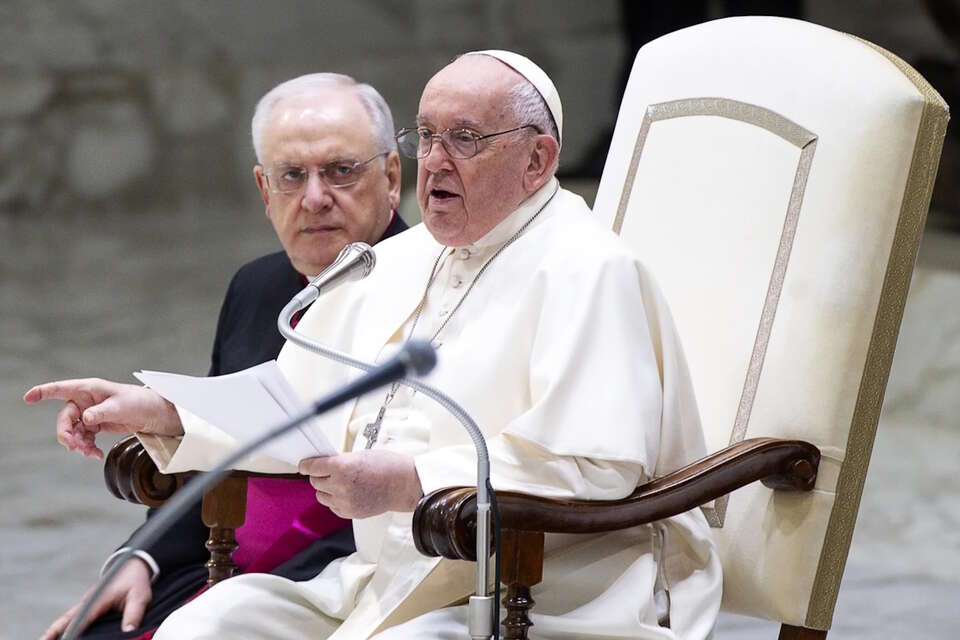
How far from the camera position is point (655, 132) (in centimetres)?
306

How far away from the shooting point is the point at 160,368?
7.86 metres

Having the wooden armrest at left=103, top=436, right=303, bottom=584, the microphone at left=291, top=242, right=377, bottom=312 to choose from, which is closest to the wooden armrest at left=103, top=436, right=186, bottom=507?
the wooden armrest at left=103, top=436, right=303, bottom=584

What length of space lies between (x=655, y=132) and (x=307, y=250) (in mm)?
835

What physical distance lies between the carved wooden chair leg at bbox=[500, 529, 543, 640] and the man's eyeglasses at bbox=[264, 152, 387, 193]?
1295 millimetres

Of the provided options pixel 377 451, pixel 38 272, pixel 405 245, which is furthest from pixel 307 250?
pixel 38 272

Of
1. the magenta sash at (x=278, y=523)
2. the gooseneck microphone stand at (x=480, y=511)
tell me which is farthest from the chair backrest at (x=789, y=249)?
the magenta sash at (x=278, y=523)

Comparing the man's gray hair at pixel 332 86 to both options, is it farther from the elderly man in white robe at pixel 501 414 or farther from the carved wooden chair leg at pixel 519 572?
the carved wooden chair leg at pixel 519 572

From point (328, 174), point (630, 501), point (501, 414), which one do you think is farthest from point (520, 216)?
point (328, 174)

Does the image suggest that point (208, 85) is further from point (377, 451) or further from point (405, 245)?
point (377, 451)

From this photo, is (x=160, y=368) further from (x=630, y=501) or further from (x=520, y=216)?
Result: (x=630, y=501)

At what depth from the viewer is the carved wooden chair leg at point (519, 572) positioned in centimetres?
227

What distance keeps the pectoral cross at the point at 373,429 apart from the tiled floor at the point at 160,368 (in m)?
2.17

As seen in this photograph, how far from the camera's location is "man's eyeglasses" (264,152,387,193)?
3340 millimetres

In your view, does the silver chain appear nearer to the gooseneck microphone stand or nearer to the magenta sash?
the magenta sash
